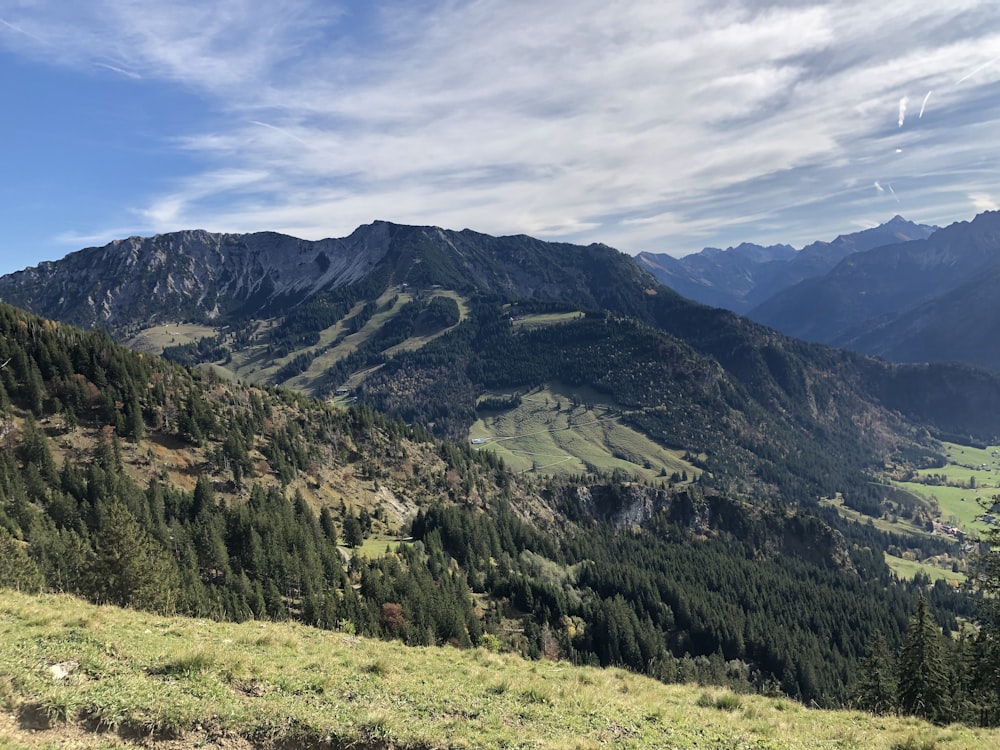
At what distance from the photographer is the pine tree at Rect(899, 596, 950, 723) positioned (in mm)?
43781

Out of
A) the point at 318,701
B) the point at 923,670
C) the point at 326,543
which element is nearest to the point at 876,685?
the point at 923,670

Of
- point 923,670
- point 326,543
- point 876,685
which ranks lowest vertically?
point 876,685

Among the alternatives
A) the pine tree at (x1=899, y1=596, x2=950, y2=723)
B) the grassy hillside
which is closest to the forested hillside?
the grassy hillside

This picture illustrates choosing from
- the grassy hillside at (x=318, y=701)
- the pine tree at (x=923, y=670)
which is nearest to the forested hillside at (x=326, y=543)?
the grassy hillside at (x=318, y=701)

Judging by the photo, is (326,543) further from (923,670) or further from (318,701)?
(923,670)

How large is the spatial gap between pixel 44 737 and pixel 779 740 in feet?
81.2

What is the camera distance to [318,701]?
1848cm

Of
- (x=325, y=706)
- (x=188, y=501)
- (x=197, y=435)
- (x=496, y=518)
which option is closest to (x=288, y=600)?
(x=188, y=501)

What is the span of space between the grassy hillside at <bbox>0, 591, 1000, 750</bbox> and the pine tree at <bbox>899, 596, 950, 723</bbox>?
2626cm

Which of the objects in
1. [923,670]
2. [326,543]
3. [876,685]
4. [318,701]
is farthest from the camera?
[326,543]

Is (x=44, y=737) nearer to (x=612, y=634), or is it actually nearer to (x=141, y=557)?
Result: (x=141, y=557)

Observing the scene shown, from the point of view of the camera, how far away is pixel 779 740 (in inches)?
789

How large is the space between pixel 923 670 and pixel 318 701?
173 ft

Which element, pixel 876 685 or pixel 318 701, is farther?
pixel 876 685
